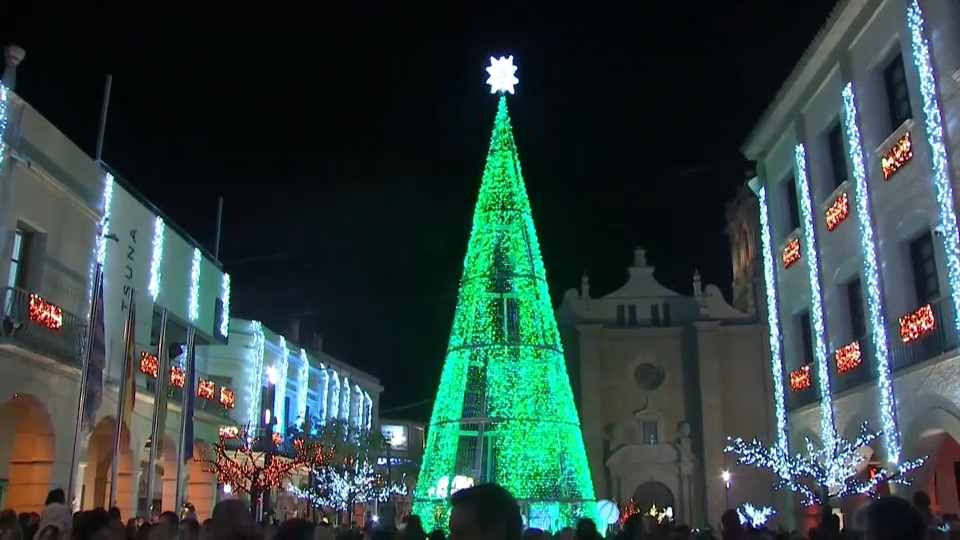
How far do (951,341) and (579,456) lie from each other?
8459mm

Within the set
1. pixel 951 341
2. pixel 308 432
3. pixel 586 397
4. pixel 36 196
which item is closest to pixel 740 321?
pixel 586 397

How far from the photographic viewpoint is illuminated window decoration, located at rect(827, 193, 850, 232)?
725 inches

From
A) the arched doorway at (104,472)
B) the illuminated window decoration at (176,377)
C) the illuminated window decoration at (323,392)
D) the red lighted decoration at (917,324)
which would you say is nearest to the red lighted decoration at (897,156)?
the red lighted decoration at (917,324)

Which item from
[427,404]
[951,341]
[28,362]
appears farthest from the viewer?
[427,404]

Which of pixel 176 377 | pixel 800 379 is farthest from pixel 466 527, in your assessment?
pixel 176 377

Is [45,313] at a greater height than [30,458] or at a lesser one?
greater

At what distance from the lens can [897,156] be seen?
16.1 meters

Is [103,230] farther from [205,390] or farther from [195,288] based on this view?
[205,390]

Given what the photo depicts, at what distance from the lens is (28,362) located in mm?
17031

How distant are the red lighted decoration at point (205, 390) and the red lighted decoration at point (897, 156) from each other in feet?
65.4

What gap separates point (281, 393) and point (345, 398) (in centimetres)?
1505

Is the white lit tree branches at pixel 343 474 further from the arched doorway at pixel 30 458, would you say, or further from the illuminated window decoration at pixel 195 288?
the arched doorway at pixel 30 458

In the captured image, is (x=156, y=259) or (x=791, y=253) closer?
(x=791, y=253)

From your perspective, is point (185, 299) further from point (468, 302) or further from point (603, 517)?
point (603, 517)
